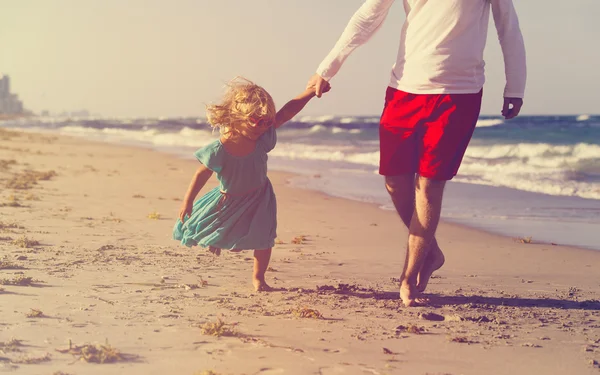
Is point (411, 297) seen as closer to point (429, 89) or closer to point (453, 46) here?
point (429, 89)

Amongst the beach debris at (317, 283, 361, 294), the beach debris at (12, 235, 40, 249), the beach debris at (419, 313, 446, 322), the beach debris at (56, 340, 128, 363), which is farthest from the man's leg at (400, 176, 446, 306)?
the beach debris at (12, 235, 40, 249)

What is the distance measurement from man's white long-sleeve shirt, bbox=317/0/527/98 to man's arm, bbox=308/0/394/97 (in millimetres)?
39

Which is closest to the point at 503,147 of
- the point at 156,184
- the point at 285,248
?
the point at 156,184

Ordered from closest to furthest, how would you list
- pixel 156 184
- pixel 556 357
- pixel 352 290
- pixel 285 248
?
pixel 556 357 < pixel 352 290 < pixel 285 248 < pixel 156 184

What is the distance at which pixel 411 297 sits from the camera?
371cm

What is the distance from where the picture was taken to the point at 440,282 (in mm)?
4445

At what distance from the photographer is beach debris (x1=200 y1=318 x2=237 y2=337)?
2973 mm

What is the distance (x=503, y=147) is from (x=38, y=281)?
18.1 m

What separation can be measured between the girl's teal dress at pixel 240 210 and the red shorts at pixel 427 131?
2.46 feet

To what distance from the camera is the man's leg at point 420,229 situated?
3.65 metres

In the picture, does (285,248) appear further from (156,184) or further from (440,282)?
(156,184)

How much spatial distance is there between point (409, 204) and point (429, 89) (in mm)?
735

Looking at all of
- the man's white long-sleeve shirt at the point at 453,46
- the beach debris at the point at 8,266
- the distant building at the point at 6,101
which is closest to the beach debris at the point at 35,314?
the beach debris at the point at 8,266

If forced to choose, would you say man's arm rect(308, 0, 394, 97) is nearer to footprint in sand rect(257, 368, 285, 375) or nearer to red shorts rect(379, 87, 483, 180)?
red shorts rect(379, 87, 483, 180)
